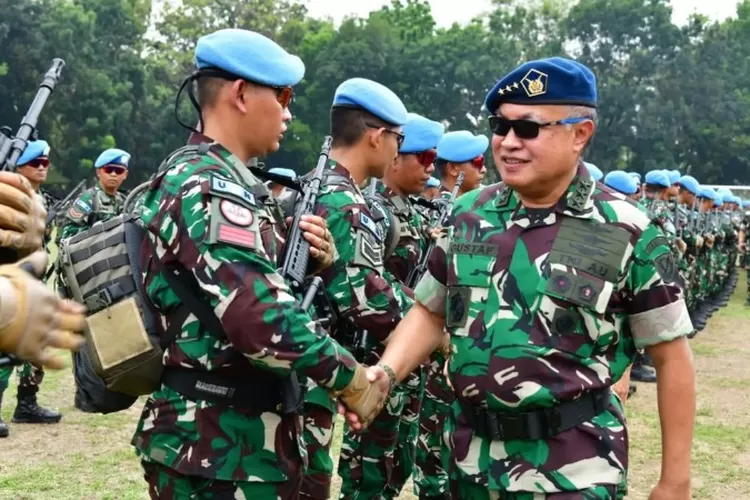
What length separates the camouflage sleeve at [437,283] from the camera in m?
3.05

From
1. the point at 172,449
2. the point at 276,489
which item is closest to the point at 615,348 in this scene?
the point at 276,489

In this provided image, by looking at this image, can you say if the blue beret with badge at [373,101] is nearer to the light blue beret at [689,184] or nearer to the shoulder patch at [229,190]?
the shoulder patch at [229,190]

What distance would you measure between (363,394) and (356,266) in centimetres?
101

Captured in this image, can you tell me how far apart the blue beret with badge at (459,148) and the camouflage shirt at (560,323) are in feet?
11.5

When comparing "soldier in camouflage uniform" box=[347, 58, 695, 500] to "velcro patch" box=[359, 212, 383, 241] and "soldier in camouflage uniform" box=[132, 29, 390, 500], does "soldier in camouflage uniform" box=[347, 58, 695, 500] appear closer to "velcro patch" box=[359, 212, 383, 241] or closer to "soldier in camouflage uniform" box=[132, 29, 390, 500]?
"soldier in camouflage uniform" box=[132, 29, 390, 500]

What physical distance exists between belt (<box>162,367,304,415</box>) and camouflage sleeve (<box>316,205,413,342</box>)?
97cm

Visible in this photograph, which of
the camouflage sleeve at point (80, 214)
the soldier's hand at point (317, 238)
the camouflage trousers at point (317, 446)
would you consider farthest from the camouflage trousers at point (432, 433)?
the camouflage sleeve at point (80, 214)

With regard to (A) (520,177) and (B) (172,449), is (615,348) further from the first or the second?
(B) (172,449)

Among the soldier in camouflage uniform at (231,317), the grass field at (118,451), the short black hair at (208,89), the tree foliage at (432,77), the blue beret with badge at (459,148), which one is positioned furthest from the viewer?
the tree foliage at (432,77)

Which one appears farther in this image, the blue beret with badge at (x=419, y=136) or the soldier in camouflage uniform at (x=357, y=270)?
the blue beret with badge at (x=419, y=136)

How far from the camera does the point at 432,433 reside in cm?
525

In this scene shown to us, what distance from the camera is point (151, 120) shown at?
44.9 meters

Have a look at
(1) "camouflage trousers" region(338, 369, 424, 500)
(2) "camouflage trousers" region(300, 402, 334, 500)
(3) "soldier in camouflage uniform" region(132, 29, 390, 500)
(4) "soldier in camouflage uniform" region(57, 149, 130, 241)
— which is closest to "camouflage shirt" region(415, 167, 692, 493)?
(3) "soldier in camouflage uniform" region(132, 29, 390, 500)

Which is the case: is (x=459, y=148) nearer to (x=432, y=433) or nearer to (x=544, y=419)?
(x=432, y=433)
